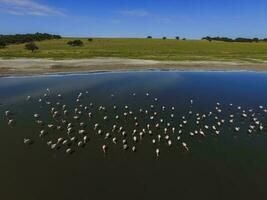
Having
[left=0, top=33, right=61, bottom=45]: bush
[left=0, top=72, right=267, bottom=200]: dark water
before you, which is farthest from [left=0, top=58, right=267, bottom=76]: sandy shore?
[left=0, top=33, right=61, bottom=45]: bush

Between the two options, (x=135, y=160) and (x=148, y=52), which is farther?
(x=148, y=52)

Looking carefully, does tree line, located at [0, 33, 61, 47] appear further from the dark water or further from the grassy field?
the dark water

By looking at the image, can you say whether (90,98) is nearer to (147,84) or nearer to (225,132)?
(147,84)

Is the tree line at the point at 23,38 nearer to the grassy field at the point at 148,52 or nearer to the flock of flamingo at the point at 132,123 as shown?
the grassy field at the point at 148,52

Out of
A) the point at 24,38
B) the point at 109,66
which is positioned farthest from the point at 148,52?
the point at 24,38

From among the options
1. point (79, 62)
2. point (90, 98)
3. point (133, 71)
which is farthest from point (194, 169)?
point (79, 62)

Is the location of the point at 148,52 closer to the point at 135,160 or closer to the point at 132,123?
the point at 132,123

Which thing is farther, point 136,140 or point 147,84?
point 147,84
